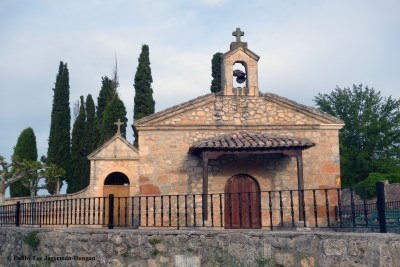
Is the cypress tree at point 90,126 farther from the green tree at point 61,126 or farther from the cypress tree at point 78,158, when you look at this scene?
the green tree at point 61,126

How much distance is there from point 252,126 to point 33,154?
21.0 m

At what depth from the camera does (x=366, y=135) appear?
32.5 m

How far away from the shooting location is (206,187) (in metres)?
12.9

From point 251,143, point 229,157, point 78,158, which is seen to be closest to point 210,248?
point 251,143

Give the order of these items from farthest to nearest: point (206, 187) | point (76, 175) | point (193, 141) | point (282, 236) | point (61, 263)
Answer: point (76, 175) < point (193, 141) < point (206, 187) < point (61, 263) < point (282, 236)

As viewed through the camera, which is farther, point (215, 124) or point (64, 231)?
point (215, 124)

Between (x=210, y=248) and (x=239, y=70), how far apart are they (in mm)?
9651

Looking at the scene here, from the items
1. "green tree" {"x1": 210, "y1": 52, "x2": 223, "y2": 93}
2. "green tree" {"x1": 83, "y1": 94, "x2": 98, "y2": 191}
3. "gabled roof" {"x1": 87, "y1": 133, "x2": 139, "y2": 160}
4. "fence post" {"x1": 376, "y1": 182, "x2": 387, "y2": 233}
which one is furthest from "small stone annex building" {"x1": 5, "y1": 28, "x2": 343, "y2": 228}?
"green tree" {"x1": 83, "y1": 94, "x2": 98, "y2": 191}

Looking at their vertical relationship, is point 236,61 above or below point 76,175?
above

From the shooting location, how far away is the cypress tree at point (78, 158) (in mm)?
27203

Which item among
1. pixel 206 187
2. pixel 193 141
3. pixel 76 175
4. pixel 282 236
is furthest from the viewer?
pixel 76 175

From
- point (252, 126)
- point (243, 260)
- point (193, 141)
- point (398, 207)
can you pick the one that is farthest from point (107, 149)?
point (243, 260)

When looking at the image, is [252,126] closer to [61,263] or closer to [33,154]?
[61,263]

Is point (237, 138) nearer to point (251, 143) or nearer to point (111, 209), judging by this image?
point (251, 143)
